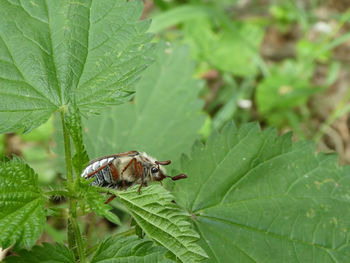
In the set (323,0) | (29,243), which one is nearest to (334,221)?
(29,243)

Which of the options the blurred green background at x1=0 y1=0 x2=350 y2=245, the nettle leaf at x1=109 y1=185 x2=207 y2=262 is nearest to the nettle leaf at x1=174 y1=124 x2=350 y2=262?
the nettle leaf at x1=109 y1=185 x2=207 y2=262

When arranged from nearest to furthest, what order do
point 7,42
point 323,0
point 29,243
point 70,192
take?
point 29,243
point 70,192
point 7,42
point 323,0

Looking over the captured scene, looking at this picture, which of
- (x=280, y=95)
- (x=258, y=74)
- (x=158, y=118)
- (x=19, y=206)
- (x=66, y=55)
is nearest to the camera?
(x=19, y=206)

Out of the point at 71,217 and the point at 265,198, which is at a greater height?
the point at 71,217

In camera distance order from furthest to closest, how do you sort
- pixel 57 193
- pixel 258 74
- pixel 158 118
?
pixel 258 74 < pixel 158 118 < pixel 57 193

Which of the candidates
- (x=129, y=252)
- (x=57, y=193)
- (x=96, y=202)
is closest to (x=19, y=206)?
(x=57, y=193)

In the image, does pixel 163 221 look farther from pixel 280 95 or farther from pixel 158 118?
pixel 280 95

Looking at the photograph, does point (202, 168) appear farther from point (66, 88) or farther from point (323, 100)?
point (323, 100)

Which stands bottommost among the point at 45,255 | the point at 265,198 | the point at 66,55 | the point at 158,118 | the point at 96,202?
the point at 265,198
